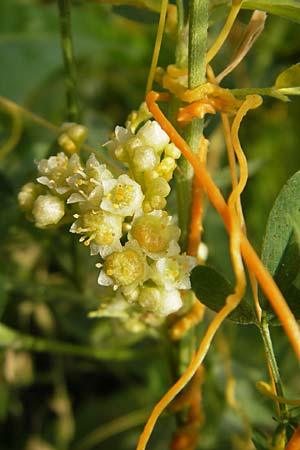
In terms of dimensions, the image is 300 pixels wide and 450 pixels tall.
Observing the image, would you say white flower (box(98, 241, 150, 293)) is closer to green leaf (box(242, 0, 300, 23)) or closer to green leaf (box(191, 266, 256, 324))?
green leaf (box(191, 266, 256, 324))

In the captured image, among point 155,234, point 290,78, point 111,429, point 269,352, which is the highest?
point 290,78

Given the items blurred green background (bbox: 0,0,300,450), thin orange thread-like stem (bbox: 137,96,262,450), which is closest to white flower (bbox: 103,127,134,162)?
thin orange thread-like stem (bbox: 137,96,262,450)

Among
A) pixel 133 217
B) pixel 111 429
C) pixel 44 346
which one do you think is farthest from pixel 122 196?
pixel 111 429

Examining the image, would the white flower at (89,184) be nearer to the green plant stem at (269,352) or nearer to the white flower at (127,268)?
the white flower at (127,268)

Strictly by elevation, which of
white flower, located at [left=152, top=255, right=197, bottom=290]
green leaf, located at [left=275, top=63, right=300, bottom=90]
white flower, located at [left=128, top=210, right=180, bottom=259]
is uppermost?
green leaf, located at [left=275, top=63, right=300, bottom=90]

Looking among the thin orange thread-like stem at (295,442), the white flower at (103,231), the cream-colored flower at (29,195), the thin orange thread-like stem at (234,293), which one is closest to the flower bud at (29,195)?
the cream-colored flower at (29,195)

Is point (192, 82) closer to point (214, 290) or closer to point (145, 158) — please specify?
point (145, 158)

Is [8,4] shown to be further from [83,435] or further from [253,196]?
[83,435]
